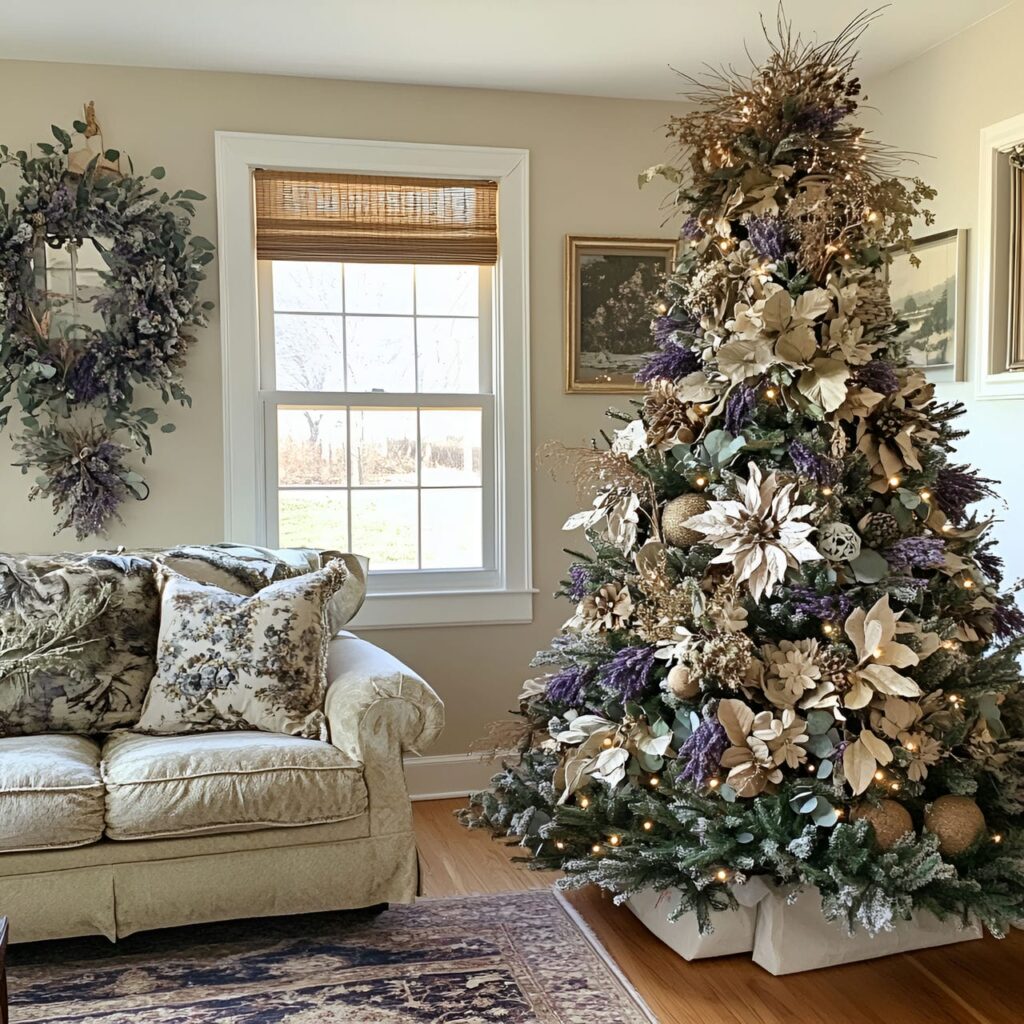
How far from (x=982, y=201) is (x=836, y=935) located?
7.21 ft

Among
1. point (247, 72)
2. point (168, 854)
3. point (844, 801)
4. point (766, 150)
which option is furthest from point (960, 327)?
point (168, 854)

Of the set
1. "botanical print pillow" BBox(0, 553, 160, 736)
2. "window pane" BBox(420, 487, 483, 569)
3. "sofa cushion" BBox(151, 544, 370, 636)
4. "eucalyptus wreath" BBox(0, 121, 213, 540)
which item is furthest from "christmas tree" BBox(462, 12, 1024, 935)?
"eucalyptus wreath" BBox(0, 121, 213, 540)

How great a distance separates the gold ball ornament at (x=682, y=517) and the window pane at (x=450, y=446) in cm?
145

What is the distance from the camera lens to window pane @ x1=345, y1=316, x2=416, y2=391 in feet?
12.6

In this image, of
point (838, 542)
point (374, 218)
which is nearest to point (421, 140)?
point (374, 218)

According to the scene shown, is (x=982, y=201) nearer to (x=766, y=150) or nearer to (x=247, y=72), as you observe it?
(x=766, y=150)

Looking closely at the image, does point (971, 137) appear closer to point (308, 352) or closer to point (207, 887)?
point (308, 352)

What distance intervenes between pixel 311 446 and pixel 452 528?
587 mm

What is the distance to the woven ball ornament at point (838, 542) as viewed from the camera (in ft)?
7.79

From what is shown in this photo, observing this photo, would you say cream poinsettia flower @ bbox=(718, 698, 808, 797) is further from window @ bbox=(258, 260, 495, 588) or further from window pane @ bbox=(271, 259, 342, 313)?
window pane @ bbox=(271, 259, 342, 313)

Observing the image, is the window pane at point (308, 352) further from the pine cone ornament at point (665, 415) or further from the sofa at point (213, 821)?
the pine cone ornament at point (665, 415)

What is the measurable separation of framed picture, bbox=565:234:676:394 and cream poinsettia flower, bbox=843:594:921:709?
180 cm

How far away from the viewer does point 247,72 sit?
3588mm

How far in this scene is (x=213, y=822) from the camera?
2.49 m
